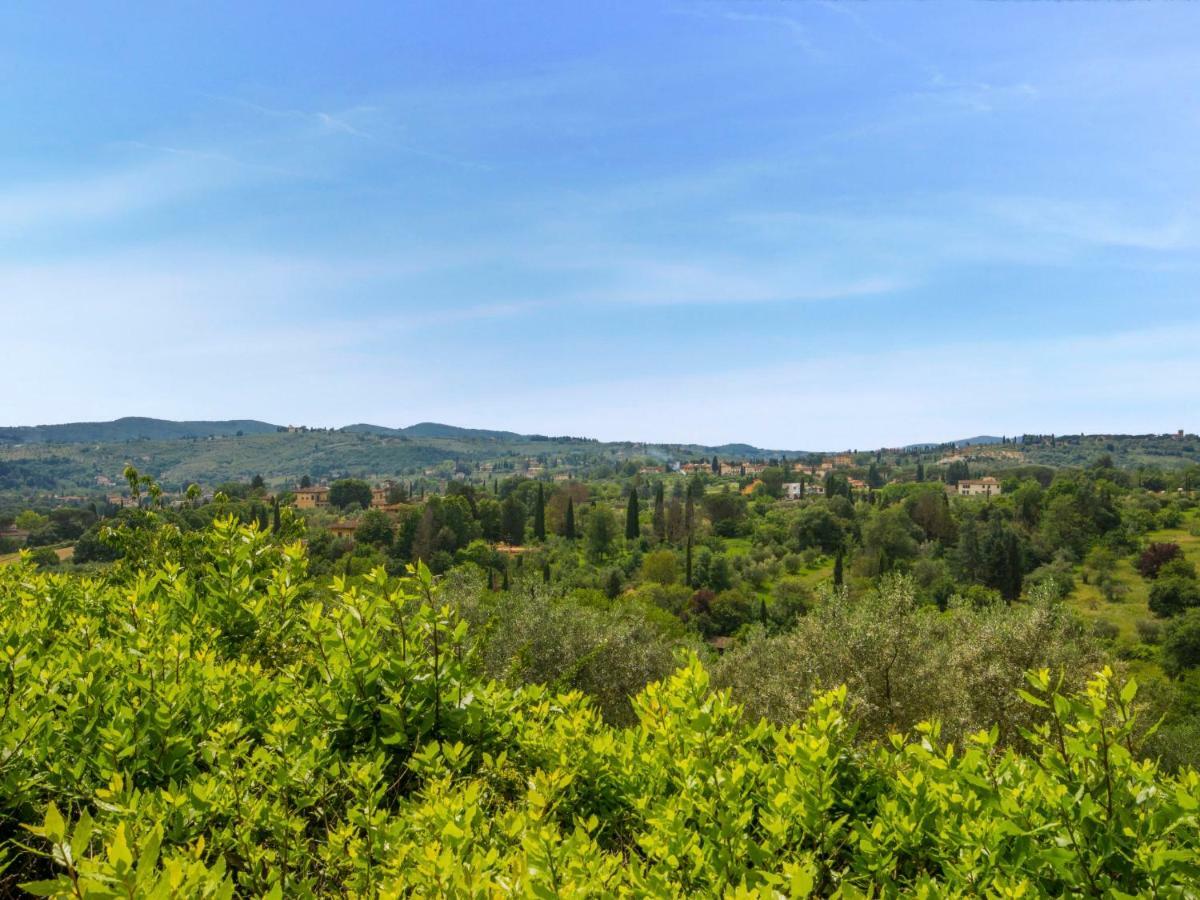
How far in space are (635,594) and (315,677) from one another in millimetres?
53079

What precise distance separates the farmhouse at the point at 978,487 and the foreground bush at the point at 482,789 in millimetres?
140379

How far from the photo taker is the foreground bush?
7.34ft

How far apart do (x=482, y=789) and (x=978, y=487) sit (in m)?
157

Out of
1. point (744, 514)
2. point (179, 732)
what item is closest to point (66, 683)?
point (179, 732)

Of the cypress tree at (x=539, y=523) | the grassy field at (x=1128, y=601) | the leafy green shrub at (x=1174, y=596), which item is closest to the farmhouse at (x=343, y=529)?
the cypress tree at (x=539, y=523)

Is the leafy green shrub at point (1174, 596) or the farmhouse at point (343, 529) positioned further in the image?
the farmhouse at point (343, 529)

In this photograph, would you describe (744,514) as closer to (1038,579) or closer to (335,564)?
(1038,579)

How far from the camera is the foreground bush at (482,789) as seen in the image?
224cm

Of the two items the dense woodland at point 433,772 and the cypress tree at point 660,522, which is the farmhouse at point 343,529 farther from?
the dense woodland at point 433,772

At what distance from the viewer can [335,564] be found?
60.8 m

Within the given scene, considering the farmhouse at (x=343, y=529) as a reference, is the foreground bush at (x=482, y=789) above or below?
above

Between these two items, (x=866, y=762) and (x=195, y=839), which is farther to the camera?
(x=866, y=762)

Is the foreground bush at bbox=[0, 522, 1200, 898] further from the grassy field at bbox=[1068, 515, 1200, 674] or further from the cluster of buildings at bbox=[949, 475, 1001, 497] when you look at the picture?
the cluster of buildings at bbox=[949, 475, 1001, 497]

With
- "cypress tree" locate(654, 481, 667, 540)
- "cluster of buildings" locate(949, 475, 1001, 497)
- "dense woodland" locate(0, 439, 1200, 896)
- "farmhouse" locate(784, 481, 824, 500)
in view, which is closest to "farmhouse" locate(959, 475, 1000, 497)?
"cluster of buildings" locate(949, 475, 1001, 497)
